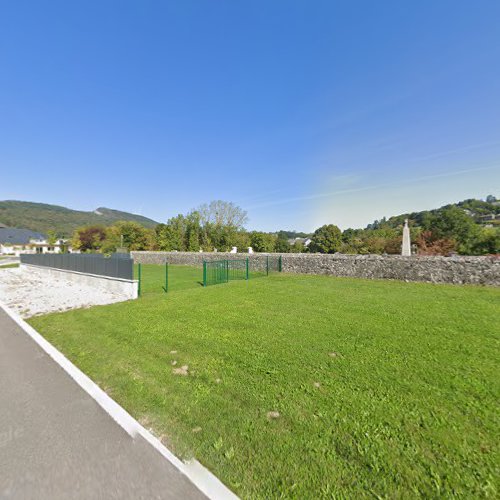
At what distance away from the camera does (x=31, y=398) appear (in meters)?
3.11

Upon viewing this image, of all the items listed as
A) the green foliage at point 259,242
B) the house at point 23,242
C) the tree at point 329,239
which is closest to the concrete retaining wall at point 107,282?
the green foliage at point 259,242

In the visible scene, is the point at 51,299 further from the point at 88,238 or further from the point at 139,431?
the point at 88,238

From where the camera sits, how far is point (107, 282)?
11.0m

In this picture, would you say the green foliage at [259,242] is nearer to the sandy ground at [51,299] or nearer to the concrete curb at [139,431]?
the sandy ground at [51,299]

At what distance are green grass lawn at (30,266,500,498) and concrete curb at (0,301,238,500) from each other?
8 cm

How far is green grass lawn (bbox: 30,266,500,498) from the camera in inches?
78.3

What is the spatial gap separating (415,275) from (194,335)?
1207cm

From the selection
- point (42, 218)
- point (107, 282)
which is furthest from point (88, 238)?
point (42, 218)

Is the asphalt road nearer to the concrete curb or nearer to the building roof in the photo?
the concrete curb

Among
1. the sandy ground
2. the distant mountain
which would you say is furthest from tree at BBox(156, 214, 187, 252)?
the distant mountain

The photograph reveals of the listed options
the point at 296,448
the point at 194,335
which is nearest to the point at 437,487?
the point at 296,448

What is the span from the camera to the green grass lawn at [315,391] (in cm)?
199

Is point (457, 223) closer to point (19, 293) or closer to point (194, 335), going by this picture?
point (194, 335)

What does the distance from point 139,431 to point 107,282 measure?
402 inches
